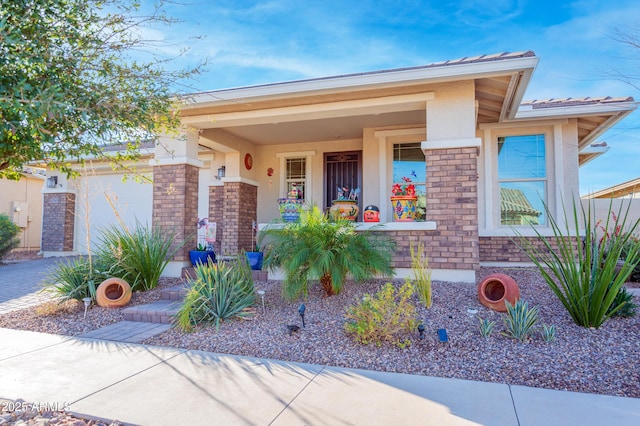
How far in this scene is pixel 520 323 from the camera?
Answer: 3.97m

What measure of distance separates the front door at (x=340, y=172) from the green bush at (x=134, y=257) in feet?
14.6

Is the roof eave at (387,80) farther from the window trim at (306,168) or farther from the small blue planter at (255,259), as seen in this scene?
the window trim at (306,168)

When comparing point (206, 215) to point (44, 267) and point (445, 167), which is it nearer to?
point (44, 267)

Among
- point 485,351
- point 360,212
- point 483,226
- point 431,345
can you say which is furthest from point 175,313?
point 483,226

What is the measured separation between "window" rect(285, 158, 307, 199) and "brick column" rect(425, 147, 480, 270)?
181 inches

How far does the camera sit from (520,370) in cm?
341

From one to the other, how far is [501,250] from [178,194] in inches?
261

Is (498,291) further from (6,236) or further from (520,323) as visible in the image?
(6,236)

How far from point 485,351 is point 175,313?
3.75 metres

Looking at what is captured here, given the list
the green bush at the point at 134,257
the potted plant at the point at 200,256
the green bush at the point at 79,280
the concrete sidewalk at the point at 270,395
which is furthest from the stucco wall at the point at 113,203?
the concrete sidewalk at the point at 270,395

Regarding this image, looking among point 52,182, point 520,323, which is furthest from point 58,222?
point 520,323

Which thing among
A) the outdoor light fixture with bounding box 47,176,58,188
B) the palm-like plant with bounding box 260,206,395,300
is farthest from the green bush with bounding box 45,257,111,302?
the outdoor light fixture with bounding box 47,176,58,188

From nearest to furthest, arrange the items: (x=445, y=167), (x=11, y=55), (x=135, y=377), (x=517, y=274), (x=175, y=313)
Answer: (x=11, y=55), (x=135, y=377), (x=175, y=313), (x=445, y=167), (x=517, y=274)

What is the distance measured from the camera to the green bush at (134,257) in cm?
651
